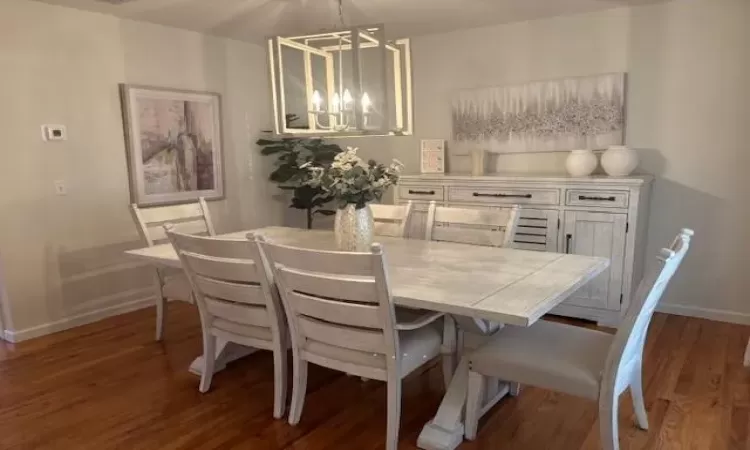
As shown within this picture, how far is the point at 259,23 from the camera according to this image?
13.3 feet

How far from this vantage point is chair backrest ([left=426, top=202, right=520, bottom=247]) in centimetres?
283

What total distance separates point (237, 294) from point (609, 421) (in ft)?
5.13

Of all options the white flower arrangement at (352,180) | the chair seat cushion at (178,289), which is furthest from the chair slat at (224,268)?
the chair seat cushion at (178,289)

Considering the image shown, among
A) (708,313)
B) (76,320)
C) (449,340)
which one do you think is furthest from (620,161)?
(76,320)

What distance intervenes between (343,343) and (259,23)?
9.41ft

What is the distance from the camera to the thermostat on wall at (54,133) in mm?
3543

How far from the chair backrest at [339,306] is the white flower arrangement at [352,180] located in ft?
1.62

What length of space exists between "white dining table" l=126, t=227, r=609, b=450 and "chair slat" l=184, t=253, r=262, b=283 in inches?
11.8

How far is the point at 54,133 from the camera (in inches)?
141

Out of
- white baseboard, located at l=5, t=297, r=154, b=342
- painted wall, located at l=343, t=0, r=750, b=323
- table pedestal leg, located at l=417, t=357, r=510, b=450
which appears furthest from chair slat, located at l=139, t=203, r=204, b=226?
painted wall, located at l=343, t=0, r=750, b=323

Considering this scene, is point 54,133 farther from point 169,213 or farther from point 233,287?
point 233,287

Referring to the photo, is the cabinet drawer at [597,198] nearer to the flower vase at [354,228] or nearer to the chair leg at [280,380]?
the flower vase at [354,228]

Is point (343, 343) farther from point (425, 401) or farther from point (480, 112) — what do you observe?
point (480, 112)

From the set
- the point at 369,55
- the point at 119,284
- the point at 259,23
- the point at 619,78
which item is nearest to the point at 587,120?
the point at 619,78
